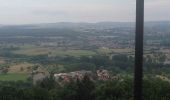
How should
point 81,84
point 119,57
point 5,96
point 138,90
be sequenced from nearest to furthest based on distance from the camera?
point 138,90
point 5,96
point 81,84
point 119,57

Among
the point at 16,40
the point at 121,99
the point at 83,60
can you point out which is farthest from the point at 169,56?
the point at 16,40

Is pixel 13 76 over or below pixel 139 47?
below

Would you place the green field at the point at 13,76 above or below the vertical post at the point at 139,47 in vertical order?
below

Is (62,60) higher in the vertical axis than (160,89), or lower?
lower

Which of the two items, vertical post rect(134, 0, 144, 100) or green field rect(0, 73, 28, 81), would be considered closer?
vertical post rect(134, 0, 144, 100)

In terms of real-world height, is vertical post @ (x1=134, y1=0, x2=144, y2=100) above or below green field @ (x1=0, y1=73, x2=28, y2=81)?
above

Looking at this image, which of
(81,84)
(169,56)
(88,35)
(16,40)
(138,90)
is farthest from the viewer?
(88,35)

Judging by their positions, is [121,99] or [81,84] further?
[81,84]

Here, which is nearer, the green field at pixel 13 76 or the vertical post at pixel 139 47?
the vertical post at pixel 139 47

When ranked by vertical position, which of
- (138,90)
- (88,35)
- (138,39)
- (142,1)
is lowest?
(88,35)

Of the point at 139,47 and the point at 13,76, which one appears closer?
the point at 139,47

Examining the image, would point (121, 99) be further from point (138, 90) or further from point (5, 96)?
point (138, 90)
